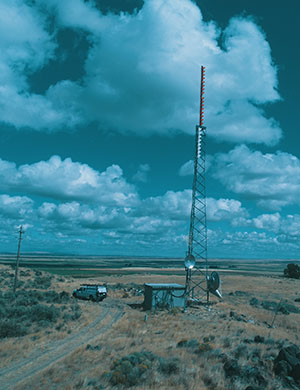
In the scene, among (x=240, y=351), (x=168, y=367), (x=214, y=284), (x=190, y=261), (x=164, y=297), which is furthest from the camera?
(x=214, y=284)

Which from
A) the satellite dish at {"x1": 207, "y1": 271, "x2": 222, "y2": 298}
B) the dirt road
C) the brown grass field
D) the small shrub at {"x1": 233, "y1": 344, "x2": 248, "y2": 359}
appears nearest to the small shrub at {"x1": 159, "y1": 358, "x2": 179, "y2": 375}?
the brown grass field

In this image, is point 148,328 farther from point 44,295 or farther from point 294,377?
point 44,295

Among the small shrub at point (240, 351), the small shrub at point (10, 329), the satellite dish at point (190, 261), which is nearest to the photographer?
the small shrub at point (240, 351)

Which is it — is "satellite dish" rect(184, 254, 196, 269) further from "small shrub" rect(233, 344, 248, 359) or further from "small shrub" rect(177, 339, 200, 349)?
"small shrub" rect(233, 344, 248, 359)

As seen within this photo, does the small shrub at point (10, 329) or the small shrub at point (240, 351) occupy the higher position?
the small shrub at point (240, 351)

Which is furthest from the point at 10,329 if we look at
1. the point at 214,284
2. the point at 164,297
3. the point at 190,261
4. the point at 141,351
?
the point at 214,284

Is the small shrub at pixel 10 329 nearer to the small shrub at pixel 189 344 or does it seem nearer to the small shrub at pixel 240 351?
the small shrub at pixel 189 344

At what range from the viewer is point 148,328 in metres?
25.6

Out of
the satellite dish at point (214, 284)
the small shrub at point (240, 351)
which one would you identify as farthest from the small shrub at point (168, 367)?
the satellite dish at point (214, 284)

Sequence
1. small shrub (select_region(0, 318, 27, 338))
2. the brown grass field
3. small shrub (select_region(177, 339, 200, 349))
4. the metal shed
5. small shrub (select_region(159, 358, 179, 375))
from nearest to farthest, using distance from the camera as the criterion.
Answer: the brown grass field < small shrub (select_region(159, 358, 179, 375)) < small shrub (select_region(177, 339, 200, 349)) < small shrub (select_region(0, 318, 27, 338)) < the metal shed

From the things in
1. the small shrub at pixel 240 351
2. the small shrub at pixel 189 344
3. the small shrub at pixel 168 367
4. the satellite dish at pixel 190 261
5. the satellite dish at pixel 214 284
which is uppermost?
the satellite dish at pixel 190 261

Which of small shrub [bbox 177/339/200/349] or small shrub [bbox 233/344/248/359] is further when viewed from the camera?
small shrub [bbox 177/339/200/349]

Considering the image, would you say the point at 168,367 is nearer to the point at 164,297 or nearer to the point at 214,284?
the point at 164,297

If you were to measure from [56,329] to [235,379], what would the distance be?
16.7 m
